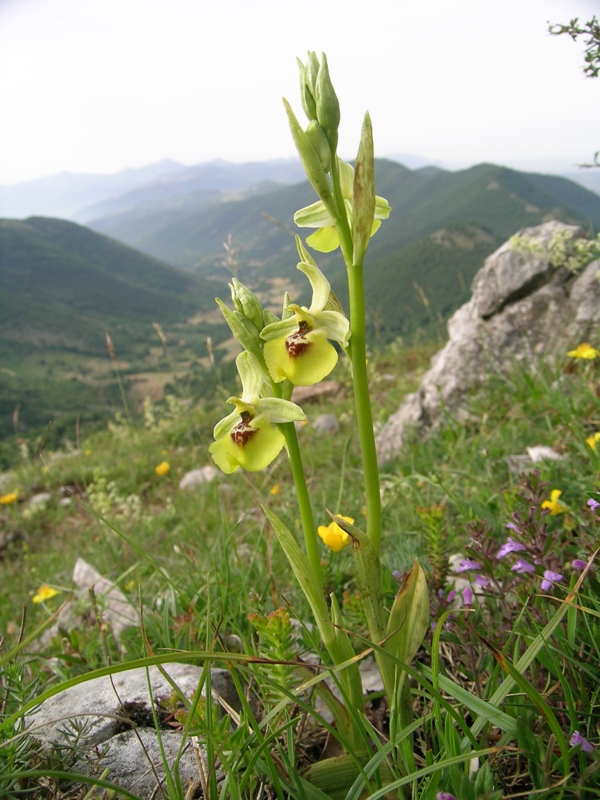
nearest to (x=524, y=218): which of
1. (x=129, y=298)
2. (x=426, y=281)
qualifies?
(x=426, y=281)

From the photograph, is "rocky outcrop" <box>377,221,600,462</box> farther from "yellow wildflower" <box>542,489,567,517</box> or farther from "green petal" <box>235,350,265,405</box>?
"green petal" <box>235,350,265,405</box>

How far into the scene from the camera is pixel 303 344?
1.48 m

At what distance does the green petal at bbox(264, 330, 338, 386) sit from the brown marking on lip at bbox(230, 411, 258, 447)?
0.46 ft

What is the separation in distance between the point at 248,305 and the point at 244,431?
38cm

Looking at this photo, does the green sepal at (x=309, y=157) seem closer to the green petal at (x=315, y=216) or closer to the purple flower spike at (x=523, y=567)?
the green petal at (x=315, y=216)

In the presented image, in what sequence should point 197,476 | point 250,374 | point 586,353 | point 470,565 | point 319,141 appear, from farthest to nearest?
point 197,476
point 586,353
point 470,565
point 250,374
point 319,141

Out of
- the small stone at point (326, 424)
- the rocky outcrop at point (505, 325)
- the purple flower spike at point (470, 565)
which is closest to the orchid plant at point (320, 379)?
the purple flower spike at point (470, 565)


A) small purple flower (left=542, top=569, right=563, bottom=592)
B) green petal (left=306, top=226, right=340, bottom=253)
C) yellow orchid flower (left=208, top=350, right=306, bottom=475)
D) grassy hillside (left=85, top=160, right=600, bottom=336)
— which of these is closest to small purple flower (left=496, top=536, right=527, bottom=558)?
small purple flower (left=542, top=569, right=563, bottom=592)

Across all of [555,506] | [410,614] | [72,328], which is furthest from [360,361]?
[72,328]

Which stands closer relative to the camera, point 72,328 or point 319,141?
point 319,141

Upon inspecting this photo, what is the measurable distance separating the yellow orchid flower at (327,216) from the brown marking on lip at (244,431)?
1.90 ft

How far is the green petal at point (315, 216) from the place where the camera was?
1655mm

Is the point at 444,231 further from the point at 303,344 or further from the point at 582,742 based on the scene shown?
the point at 582,742

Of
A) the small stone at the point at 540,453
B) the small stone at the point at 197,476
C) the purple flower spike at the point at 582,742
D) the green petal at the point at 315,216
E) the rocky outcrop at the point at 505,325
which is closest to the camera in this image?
the purple flower spike at the point at 582,742
